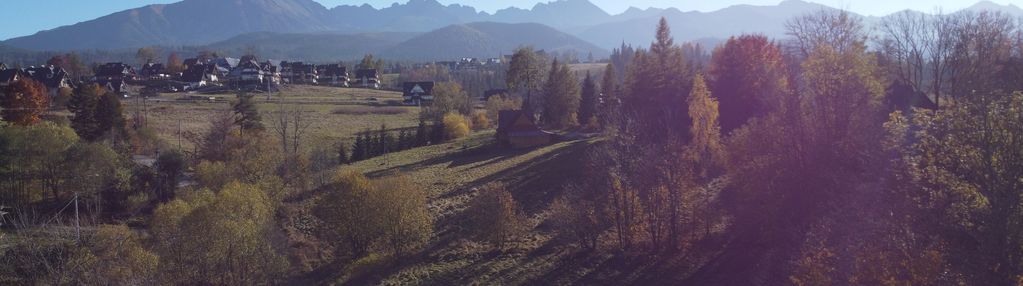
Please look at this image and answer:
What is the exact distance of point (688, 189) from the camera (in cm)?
1955

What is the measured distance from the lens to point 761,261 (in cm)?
1656

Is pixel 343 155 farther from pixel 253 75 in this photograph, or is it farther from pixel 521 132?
pixel 253 75

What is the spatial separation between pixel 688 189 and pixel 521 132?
2533 cm

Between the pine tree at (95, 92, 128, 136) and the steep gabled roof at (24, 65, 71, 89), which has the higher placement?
the steep gabled roof at (24, 65, 71, 89)

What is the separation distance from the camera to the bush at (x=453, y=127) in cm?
5241

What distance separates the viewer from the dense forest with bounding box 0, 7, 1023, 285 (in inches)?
393

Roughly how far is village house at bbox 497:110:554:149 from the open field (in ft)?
41.6

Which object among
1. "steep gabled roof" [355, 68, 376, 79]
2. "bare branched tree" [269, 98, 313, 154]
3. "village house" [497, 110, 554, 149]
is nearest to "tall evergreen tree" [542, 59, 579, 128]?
"village house" [497, 110, 554, 149]

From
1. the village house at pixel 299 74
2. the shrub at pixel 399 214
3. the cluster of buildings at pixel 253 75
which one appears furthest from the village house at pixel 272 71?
the shrub at pixel 399 214

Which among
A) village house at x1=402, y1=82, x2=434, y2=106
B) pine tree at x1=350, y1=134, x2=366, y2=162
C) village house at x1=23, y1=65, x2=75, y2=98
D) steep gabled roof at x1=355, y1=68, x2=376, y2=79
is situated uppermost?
steep gabled roof at x1=355, y1=68, x2=376, y2=79

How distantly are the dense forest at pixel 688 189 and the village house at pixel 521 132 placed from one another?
9.04 metres

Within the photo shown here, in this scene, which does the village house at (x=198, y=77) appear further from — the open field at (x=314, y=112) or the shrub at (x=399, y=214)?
the shrub at (x=399, y=214)

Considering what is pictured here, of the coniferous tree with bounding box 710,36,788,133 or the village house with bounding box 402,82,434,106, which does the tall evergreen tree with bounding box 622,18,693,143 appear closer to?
the coniferous tree with bounding box 710,36,788,133

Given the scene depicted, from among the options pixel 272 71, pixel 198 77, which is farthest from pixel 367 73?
pixel 198 77
